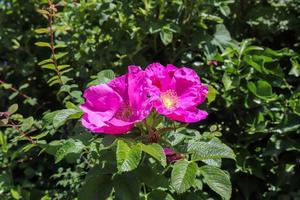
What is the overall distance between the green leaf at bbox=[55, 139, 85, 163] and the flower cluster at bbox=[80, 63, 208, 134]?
10cm

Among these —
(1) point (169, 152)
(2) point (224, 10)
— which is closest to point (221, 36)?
(2) point (224, 10)

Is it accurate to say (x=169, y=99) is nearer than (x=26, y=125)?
Yes

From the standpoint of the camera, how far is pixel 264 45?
2.94 meters

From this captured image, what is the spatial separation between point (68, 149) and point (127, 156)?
0.76ft

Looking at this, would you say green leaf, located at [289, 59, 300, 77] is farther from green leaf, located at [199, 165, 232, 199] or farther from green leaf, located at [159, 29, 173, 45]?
green leaf, located at [199, 165, 232, 199]

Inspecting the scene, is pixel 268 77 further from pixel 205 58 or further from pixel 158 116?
pixel 158 116

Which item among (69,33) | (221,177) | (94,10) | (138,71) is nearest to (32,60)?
(69,33)

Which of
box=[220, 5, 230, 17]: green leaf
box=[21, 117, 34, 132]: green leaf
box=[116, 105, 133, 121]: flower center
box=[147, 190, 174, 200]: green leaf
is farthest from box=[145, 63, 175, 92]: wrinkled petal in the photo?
box=[220, 5, 230, 17]: green leaf

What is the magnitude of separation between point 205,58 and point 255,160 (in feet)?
1.76

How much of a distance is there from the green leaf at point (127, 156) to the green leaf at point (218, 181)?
0.75 ft

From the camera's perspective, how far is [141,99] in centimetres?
144

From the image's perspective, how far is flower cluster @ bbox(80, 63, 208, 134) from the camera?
1410mm

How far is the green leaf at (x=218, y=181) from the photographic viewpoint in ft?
4.54

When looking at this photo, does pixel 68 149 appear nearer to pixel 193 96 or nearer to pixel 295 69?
pixel 193 96
